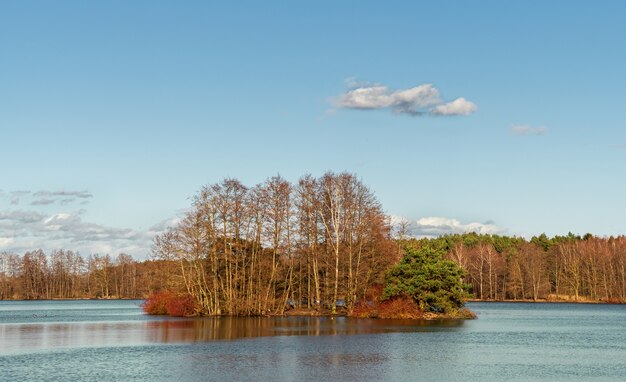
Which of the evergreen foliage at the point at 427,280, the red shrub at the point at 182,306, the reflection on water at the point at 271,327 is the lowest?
the reflection on water at the point at 271,327

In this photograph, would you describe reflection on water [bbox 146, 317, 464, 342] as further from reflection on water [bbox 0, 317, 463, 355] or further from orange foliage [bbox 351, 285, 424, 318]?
orange foliage [bbox 351, 285, 424, 318]

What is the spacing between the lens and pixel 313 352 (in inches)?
1718

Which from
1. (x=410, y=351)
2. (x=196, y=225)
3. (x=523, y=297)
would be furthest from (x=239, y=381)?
(x=523, y=297)

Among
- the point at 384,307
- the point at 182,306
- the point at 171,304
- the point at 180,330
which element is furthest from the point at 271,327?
the point at 171,304

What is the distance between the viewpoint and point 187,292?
8675cm

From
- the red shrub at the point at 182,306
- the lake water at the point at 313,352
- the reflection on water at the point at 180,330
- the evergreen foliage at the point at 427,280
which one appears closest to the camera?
the lake water at the point at 313,352

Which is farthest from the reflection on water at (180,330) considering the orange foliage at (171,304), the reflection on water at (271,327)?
the orange foliage at (171,304)

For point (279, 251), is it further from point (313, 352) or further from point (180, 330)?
point (313, 352)

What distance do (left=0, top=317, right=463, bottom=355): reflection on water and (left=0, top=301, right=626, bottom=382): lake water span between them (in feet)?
0.32

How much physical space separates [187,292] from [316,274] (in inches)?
640

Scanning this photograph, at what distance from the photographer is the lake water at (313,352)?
3475 centimetres

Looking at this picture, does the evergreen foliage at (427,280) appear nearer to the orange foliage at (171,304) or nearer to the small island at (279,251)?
the small island at (279,251)

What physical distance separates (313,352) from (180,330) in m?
22.2

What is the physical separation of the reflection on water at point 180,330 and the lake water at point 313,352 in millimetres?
97
